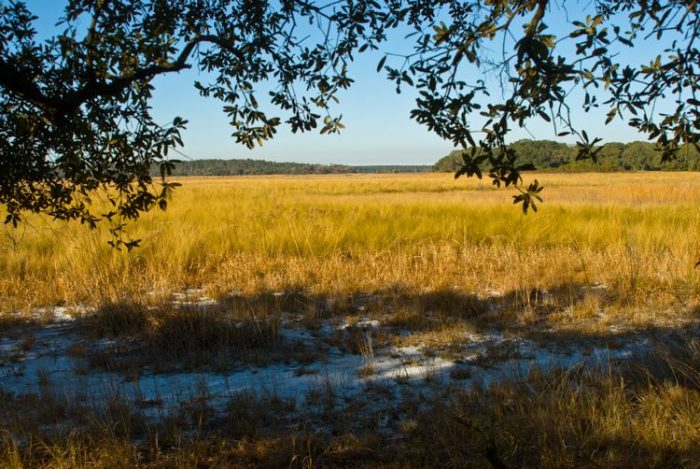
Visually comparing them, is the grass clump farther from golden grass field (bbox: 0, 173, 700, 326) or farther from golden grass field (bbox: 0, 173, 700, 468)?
golden grass field (bbox: 0, 173, 700, 326)

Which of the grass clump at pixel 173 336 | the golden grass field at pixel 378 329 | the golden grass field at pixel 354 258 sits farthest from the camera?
the golden grass field at pixel 354 258

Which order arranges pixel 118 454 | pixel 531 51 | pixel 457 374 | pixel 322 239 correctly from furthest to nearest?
1. pixel 322 239
2. pixel 457 374
3. pixel 118 454
4. pixel 531 51

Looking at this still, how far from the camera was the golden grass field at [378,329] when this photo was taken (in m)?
2.79

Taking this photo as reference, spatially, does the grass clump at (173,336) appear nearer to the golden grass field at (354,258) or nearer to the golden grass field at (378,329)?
the golden grass field at (378,329)

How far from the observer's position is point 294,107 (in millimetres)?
3428

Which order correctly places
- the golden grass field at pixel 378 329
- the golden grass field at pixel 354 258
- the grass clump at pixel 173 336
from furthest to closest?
the golden grass field at pixel 354 258 < the grass clump at pixel 173 336 < the golden grass field at pixel 378 329

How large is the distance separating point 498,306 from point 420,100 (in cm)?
410

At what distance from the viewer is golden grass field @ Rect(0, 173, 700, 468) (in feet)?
9.15

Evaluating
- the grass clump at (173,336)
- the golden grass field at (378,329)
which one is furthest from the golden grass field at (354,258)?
the grass clump at (173,336)

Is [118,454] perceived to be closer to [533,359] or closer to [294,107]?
[294,107]

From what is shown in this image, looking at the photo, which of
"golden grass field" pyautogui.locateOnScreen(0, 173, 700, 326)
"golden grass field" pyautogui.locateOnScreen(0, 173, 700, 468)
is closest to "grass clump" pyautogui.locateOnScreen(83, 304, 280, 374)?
"golden grass field" pyautogui.locateOnScreen(0, 173, 700, 468)

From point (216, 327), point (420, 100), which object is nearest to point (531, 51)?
point (420, 100)

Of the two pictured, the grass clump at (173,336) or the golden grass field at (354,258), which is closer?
the grass clump at (173,336)

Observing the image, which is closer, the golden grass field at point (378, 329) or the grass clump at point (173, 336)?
the golden grass field at point (378, 329)
